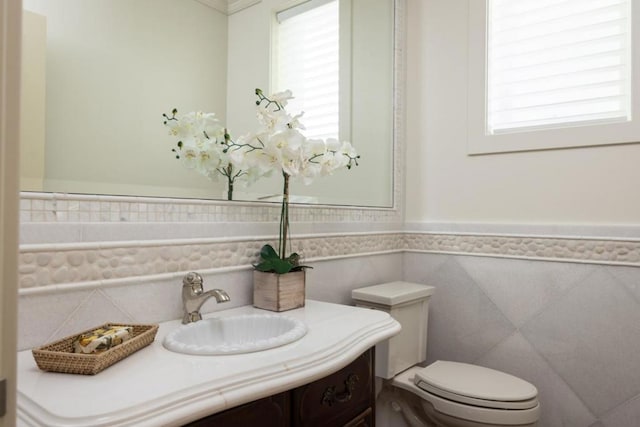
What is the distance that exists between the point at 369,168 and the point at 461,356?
983mm

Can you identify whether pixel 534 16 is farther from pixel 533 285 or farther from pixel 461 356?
pixel 461 356

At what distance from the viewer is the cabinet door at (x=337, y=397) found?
3.07ft

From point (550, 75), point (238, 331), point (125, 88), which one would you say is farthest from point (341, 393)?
point (550, 75)

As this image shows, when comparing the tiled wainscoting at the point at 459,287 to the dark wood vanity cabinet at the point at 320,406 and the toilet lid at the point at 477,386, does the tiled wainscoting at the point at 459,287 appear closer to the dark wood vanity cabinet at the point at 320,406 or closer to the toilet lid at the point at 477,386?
the toilet lid at the point at 477,386

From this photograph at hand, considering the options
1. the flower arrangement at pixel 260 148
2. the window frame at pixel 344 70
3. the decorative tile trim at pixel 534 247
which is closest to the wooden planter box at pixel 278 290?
the flower arrangement at pixel 260 148

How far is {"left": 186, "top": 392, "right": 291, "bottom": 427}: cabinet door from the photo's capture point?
2.41 feet

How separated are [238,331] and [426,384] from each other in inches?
33.2

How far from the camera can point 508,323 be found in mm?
1895

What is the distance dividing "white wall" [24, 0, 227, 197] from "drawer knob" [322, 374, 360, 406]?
0.65 metres

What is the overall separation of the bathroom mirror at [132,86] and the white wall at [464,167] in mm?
719

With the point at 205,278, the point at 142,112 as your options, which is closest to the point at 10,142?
the point at 142,112

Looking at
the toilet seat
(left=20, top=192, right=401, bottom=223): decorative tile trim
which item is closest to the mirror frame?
(left=20, top=192, right=401, bottom=223): decorative tile trim

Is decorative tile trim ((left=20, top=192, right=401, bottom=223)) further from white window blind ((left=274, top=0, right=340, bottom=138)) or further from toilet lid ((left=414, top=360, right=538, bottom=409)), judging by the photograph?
toilet lid ((left=414, top=360, right=538, bottom=409))

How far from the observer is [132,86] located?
3.73ft
